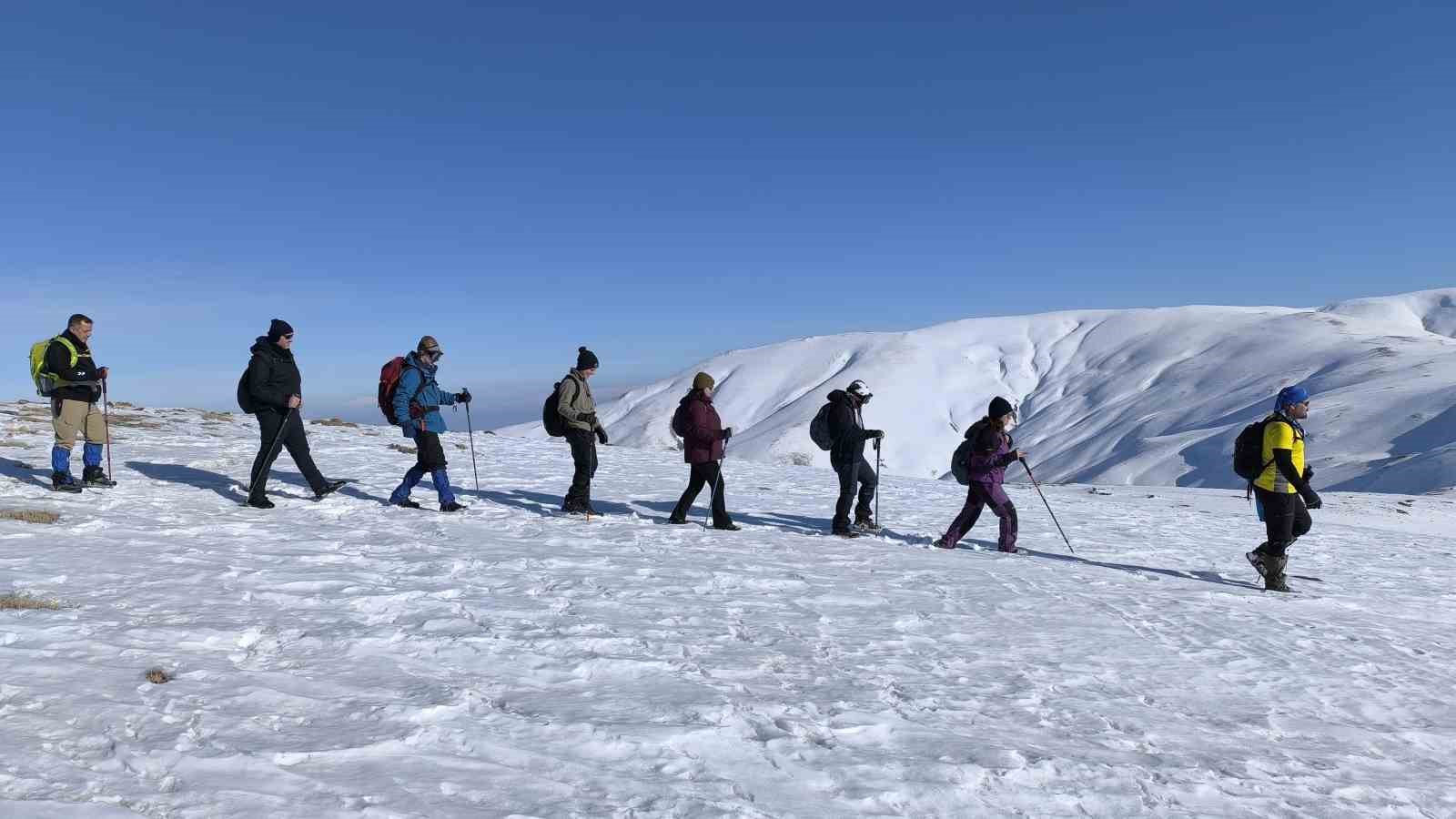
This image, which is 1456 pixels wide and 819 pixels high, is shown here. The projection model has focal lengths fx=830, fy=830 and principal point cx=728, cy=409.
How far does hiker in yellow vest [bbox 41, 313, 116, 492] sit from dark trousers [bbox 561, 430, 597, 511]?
23.2ft

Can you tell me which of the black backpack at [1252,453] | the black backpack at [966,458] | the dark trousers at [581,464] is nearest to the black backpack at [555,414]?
the dark trousers at [581,464]

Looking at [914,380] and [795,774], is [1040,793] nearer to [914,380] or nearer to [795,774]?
[795,774]

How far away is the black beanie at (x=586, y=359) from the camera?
12.7 metres

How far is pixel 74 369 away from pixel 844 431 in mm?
11375

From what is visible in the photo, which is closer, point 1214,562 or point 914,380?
point 1214,562

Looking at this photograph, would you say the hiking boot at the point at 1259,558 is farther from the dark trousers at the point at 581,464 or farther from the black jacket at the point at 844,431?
the dark trousers at the point at 581,464

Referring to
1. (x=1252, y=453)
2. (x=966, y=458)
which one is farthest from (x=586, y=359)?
(x=1252, y=453)

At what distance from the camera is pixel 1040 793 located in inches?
181

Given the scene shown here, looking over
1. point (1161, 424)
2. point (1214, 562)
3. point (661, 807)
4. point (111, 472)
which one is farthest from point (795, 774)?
point (1161, 424)

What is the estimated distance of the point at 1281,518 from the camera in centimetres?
1052

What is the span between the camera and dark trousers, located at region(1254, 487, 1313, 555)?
10.5 metres

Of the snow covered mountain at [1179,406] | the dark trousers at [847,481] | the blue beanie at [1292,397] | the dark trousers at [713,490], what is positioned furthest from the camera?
the snow covered mountain at [1179,406]

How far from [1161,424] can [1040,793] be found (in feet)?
398

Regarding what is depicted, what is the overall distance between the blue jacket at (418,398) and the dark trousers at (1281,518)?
1139 cm
